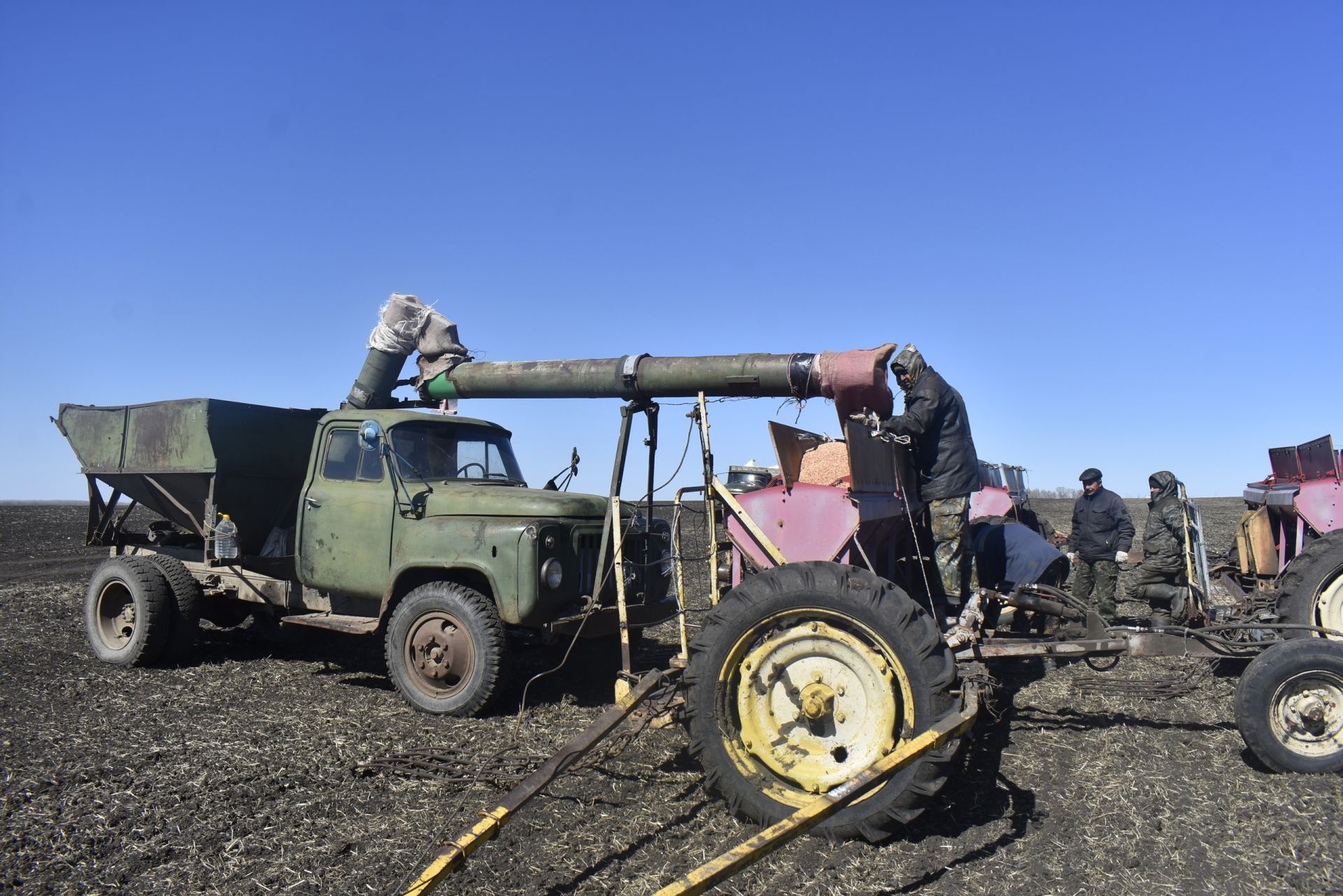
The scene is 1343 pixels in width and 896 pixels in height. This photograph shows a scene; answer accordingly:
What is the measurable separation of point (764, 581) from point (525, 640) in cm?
354

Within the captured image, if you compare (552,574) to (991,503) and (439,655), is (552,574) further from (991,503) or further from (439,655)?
(991,503)

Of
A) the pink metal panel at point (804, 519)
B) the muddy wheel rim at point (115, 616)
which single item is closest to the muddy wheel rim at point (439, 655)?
the pink metal panel at point (804, 519)

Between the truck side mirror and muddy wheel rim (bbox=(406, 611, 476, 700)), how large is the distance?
4.83 feet

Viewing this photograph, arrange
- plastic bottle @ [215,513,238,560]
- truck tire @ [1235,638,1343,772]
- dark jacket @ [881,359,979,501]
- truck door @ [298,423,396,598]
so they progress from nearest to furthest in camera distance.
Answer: truck tire @ [1235,638,1343,772]
dark jacket @ [881,359,979,501]
truck door @ [298,423,396,598]
plastic bottle @ [215,513,238,560]

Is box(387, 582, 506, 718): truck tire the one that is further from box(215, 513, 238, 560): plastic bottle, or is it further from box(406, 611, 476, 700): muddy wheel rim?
box(215, 513, 238, 560): plastic bottle

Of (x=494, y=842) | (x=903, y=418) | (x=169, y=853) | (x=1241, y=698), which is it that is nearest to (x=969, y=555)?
(x=903, y=418)

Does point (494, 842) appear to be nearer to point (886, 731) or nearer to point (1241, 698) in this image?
point (886, 731)

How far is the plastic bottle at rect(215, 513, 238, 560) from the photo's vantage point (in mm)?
7766

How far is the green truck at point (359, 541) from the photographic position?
255 inches

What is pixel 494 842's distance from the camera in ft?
13.8

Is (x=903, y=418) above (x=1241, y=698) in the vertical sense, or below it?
above

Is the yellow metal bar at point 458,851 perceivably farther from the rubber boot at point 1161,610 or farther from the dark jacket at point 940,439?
the rubber boot at point 1161,610

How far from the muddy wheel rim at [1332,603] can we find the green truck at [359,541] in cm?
458

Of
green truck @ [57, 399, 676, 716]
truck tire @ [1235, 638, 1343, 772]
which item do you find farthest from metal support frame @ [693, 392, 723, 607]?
truck tire @ [1235, 638, 1343, 772]
